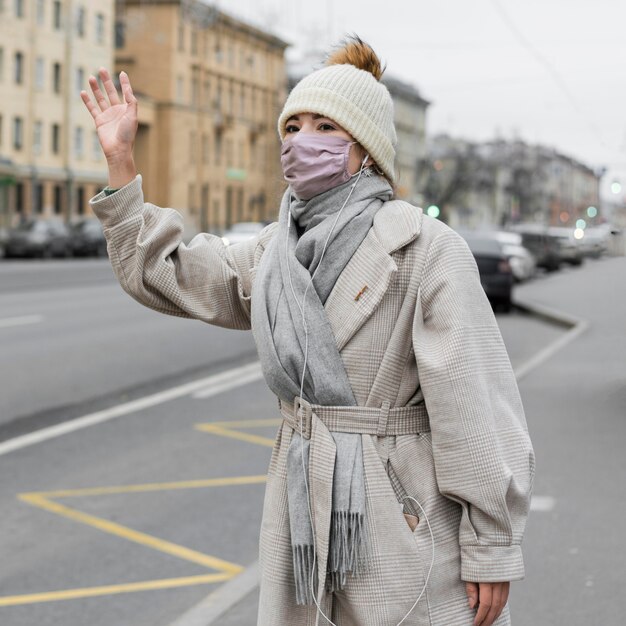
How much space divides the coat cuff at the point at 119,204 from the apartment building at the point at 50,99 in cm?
5478

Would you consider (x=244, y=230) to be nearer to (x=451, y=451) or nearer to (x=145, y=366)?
(x=145, y=366)

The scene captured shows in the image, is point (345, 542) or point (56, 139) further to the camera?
point (56, 139)

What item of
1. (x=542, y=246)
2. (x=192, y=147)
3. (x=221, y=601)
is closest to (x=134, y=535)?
(x=221, y=601)

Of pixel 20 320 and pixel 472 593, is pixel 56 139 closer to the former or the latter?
pixel 20 320

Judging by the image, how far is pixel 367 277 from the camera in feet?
8.63

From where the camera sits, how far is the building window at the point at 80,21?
210 feet

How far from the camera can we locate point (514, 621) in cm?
482

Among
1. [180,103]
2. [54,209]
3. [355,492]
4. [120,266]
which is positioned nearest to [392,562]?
[355,492]

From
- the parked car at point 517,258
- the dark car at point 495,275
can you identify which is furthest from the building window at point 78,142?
the dark car at point 495,275

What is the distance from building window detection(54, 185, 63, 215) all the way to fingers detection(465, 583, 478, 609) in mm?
63492

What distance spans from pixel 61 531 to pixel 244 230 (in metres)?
35.7

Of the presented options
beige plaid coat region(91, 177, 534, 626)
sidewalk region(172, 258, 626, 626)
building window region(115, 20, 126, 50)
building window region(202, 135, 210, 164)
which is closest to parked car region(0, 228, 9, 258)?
sidewalk region(172, 258, 626, 626)

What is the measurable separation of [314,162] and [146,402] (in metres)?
8.03

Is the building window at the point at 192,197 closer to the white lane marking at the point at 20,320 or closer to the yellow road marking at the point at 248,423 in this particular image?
the white lane marking at the point at 20,320
